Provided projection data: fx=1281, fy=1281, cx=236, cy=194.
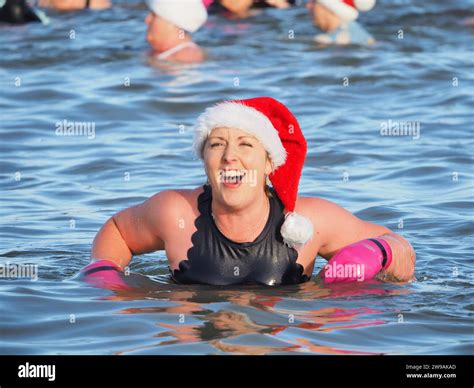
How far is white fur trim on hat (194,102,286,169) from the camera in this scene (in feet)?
22.9

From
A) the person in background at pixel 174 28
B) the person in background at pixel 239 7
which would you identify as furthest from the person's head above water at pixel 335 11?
the person in background at pixel 239 7

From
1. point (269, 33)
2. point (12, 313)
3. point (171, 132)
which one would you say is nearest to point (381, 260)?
point (12, 313)

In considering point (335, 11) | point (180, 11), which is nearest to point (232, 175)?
point (180, 11)

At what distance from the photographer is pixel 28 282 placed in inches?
298

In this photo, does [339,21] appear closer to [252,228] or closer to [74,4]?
[74,4]

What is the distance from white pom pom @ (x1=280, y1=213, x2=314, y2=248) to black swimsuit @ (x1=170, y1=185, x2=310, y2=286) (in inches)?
5.7

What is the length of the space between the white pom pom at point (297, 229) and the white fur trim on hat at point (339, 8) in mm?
8799

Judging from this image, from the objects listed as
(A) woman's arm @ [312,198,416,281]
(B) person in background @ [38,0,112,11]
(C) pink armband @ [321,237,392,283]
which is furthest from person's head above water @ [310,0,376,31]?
(C) pink armband @ [321,237,392,283]

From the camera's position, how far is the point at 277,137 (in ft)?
23.3

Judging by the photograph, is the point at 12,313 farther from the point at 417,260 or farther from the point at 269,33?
the point at 269,33

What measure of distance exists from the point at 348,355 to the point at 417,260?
246 centimetres

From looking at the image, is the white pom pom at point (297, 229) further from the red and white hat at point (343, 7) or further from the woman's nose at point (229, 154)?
the red and white hat at point (343, 7)

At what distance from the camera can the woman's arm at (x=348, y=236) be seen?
728 cm

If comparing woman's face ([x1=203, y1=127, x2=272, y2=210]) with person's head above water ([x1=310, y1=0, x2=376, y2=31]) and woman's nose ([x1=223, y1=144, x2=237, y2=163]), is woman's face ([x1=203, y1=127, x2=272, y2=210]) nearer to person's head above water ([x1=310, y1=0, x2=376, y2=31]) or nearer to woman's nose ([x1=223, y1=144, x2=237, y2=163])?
woman's nose ([x1=223, y1=144, x2=237, y2=163])
